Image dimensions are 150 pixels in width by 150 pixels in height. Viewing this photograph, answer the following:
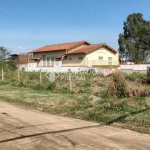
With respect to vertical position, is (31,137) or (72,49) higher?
(72,49)

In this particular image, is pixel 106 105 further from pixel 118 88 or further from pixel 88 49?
pixel 88 49

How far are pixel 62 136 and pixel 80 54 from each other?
1448 inches

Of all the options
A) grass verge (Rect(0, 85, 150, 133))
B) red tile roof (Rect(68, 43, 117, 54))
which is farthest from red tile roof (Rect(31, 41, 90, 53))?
grass verge (Rect(0, 85, 150, 133))

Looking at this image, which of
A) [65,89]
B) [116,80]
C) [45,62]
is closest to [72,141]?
[116,80]

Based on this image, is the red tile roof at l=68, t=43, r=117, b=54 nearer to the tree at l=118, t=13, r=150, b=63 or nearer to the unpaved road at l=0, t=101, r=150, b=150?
the tree at l=118, t=13, r=150, b=63

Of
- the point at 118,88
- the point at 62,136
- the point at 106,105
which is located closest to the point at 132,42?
the point at 118,88

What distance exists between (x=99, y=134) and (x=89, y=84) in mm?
10437

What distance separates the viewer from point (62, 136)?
697cm

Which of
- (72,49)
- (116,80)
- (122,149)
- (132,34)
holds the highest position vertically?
(132,34)

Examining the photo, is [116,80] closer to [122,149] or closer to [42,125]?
[42,125]

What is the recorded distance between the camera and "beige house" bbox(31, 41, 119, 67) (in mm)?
43062

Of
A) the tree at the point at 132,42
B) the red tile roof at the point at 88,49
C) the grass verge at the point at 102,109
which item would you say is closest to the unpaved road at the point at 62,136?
the grass verge at the point at 102,109

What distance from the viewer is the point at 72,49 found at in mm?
45375

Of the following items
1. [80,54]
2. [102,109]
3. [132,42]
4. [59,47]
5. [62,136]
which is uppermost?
[132,42]
